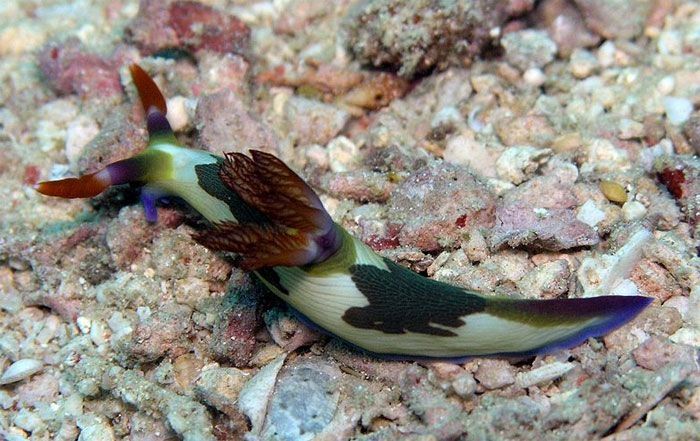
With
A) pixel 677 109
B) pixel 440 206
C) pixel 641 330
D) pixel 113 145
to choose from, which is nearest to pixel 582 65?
pixel 677 109

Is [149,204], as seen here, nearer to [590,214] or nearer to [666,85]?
[590,214]

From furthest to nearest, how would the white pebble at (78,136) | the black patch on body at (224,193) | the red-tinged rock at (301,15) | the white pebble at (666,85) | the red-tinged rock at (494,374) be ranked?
the red-tinged rock at (301,15) → the white pebble at (78,136) → the white pebble at (666,85) → the black patch on body at (224,193) → the red-tinged rock at (494,374)

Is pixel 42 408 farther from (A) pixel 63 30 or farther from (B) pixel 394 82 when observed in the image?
(A) pixel 63 30

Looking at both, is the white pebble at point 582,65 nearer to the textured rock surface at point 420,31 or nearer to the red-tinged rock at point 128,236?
the textured rock surface at point 420,31

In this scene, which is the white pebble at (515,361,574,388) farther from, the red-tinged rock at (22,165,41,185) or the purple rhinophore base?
the red-tinged rock at (22,165,41,185)

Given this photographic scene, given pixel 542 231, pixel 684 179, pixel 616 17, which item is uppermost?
pixel 616 17

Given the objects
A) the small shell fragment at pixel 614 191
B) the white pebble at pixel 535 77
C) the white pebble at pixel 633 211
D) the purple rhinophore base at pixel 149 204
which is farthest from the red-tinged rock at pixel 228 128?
the white pebble at pixel 633 211
